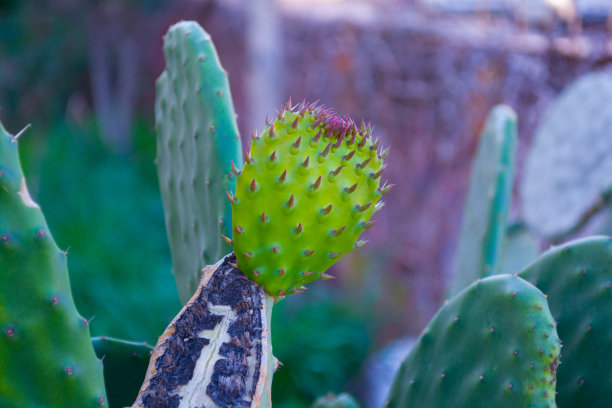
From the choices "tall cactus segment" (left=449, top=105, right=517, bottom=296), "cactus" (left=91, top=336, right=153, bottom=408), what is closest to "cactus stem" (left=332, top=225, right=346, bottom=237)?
"cactus" (left=91, top=336, right=153, bottom=408)

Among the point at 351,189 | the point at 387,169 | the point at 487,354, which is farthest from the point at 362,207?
the point at 387,169

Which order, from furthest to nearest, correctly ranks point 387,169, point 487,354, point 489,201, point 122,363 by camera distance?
1. point 387,169
2. point 489,201
3. point 122,363
4. point 487,354

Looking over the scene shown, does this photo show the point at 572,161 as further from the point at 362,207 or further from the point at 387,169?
the point at 362,207

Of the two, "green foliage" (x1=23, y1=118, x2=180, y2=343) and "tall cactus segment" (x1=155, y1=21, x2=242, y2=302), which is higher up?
"tall cactus segment" (x1=155, y1=21, x2=242, y2=302)

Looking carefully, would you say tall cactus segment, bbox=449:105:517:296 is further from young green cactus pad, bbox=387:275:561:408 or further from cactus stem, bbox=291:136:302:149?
cactus stem, bbox=291:136:302:149

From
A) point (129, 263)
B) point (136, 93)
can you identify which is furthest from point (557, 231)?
point (136, 93)

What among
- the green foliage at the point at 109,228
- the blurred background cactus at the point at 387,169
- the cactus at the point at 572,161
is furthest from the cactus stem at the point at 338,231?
the green foliage at the point at 109,228
